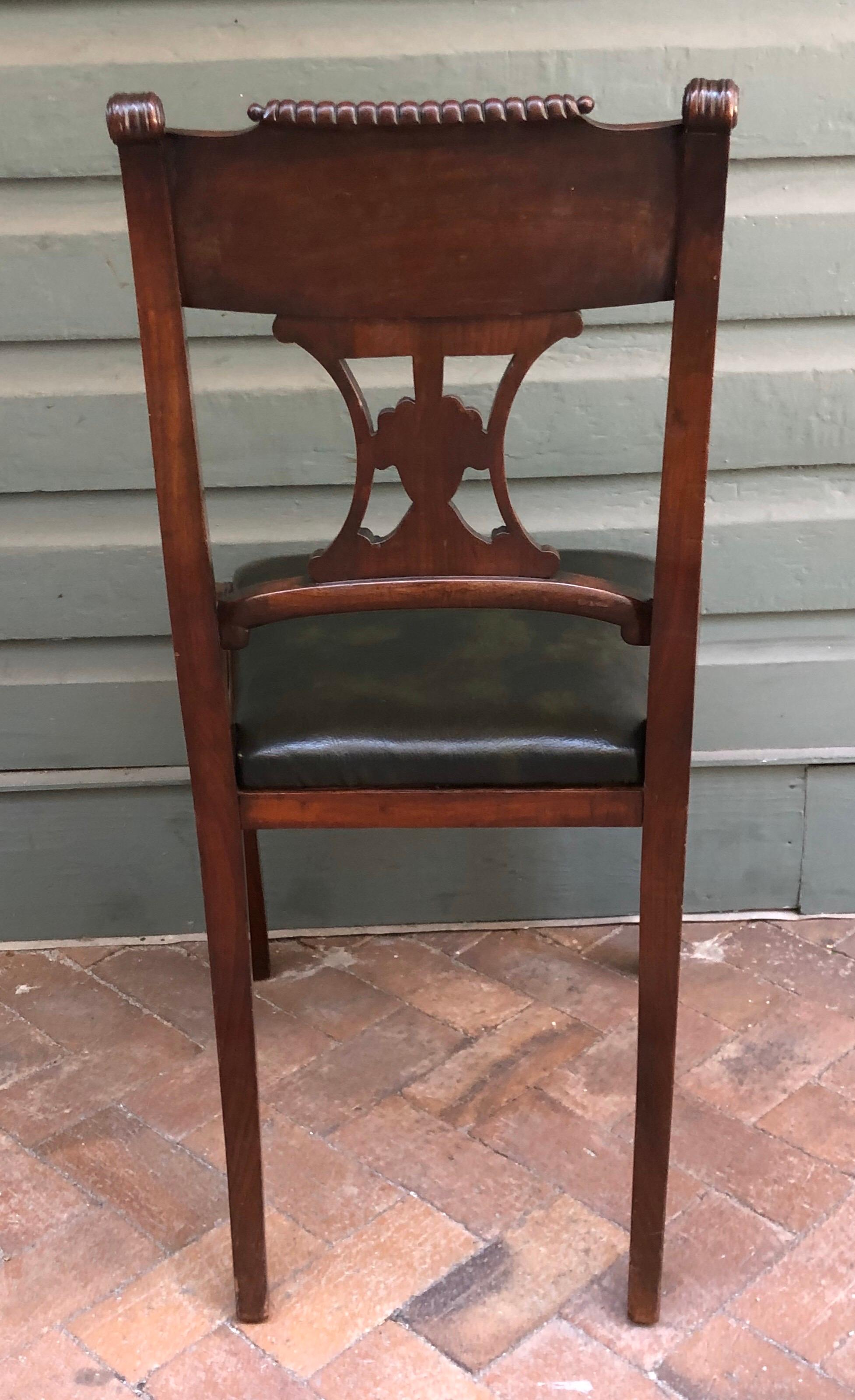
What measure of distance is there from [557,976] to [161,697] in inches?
29.4

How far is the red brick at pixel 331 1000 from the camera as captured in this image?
1965 millimetres

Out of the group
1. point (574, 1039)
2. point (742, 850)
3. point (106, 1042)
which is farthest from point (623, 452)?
point (106, 1042)

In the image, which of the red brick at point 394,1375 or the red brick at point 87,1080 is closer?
the red brick at point 394,1375

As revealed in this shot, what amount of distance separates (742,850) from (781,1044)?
361mm

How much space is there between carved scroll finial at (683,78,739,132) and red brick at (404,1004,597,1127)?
125 cm

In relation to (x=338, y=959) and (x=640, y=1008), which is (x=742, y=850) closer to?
(x=338, y=959)

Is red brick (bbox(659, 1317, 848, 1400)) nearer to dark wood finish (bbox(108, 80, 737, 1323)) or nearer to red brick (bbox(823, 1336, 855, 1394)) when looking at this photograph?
red brick (bbox(823, 1336, 855, 1394))

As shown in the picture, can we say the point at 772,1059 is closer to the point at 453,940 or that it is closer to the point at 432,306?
the point at 453,940

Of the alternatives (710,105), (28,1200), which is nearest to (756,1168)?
(28,1200)

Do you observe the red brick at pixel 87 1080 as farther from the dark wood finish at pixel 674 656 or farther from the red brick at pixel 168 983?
the dark wood finish at pixel 674 656

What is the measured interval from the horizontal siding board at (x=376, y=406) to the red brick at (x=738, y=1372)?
3.74 feet

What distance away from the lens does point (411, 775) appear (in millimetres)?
1311

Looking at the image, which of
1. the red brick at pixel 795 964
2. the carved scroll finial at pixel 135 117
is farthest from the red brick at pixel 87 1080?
the carved scroll finial at pixel 135 117

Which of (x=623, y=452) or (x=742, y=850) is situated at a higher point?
(x=623, y=452)
